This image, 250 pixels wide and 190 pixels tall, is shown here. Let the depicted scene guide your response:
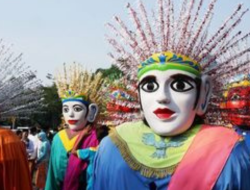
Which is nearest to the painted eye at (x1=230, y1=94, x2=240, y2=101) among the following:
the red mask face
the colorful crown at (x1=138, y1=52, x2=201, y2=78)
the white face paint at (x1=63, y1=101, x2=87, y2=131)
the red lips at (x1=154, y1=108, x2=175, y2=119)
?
the red mask face

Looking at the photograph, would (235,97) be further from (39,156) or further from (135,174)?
(39,156)

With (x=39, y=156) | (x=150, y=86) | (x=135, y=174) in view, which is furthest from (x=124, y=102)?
(x=39, y=156)

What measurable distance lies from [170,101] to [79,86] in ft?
12.7

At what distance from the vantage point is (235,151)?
3410 mm

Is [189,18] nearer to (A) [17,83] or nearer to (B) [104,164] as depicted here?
(B) [104,164]

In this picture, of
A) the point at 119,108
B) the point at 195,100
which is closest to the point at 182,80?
the point at 195,100

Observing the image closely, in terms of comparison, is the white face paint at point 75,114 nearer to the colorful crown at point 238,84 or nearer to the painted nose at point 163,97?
the colorful crown at point 238,84

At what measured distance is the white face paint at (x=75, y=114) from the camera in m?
7.05

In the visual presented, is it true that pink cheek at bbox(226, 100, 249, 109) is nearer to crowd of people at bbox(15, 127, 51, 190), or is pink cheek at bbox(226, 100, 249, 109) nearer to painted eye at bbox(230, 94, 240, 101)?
painted eye at bbox(230, 94, 240, 101)

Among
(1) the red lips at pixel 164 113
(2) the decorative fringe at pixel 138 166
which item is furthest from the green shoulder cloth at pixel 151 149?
(1) the red lips at pixel 164 113

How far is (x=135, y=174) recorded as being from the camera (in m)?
3.52

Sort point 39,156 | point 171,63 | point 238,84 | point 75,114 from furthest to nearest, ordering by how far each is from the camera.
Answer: point 39,156 → point 75,114 → point 238,84 → point 171,63

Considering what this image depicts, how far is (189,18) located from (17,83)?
2.18 m

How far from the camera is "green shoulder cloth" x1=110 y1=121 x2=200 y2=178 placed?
3.49 m
